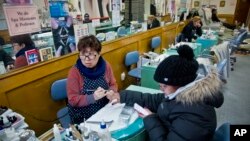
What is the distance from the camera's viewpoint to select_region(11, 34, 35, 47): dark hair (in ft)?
4.72

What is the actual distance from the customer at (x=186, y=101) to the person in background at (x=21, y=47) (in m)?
1.09

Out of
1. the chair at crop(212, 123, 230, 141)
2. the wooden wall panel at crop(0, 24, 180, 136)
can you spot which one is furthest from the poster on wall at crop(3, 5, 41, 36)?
the chair at crop(212, 123, 230, 141)

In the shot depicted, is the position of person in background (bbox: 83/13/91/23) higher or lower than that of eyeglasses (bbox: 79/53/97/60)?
higher

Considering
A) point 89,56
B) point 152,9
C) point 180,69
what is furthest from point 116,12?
point 180,69

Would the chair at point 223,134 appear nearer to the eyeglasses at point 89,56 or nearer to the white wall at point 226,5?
the eyeglasses at point 89,56

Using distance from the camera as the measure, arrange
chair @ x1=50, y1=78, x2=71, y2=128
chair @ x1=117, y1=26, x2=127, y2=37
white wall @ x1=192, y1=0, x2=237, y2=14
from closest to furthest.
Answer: chair @ x1=50, y1=78, x2=71, y2=128, chair @ x1=117, y1=26, x2=127, y2=37, white wall @ x1=192, y1=0, x2=237, y2=14

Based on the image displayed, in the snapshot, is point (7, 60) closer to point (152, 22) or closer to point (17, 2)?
point (17, 2)

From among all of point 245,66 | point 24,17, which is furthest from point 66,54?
point 245,66

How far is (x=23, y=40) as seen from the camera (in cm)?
149

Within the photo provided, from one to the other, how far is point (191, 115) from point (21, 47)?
132 centimetres

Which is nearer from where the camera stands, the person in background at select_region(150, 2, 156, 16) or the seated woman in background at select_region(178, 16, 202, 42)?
the person in background at select_region(150, 2, 156, 16)

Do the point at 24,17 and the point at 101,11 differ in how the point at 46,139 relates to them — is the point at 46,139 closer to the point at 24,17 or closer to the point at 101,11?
the point at 24,17

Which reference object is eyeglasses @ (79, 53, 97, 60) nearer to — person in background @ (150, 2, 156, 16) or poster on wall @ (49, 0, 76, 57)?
poster on wall @ (49, 0, 76, 57)

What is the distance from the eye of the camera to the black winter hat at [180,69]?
946 millimetres
